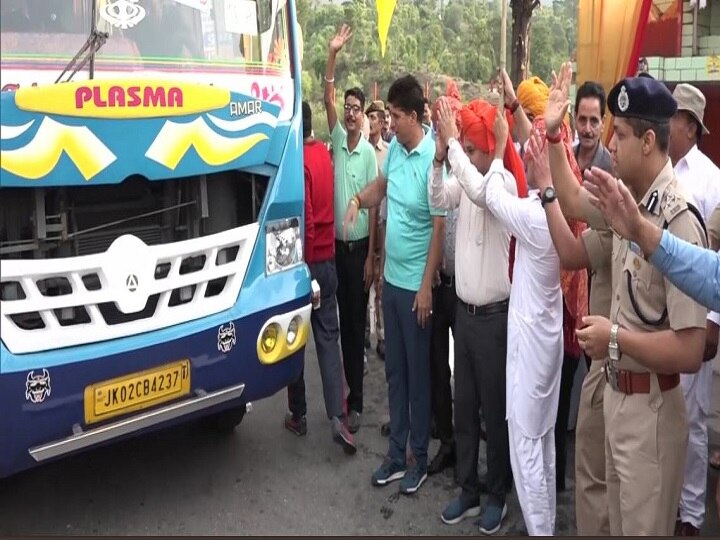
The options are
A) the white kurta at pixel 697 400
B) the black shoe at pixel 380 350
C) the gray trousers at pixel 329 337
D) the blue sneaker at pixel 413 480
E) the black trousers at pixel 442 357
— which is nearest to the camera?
the white kurta at pixel 697 400

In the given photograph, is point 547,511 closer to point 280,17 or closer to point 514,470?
point 514,470

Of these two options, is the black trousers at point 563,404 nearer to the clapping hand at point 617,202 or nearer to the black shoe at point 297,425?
the black shoe at point 297,425

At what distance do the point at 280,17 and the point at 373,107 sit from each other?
2.98 metres

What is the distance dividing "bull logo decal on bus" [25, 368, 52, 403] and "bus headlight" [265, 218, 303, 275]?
1079mm

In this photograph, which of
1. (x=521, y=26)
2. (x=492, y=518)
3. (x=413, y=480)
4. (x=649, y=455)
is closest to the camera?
(x=649, y=455)

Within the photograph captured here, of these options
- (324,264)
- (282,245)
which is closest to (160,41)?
(282,245)

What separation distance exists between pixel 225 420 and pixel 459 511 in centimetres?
146

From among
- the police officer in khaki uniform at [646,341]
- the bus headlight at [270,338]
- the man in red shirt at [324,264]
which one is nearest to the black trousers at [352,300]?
the man in red shirt at [324,264]

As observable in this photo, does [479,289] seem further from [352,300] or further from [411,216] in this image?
[352,300]

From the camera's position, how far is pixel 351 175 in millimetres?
4465

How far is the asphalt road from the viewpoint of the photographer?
342 cm

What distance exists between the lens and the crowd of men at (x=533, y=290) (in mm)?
2213

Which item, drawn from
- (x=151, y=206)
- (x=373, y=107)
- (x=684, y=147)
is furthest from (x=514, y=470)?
(x=373, y=107)

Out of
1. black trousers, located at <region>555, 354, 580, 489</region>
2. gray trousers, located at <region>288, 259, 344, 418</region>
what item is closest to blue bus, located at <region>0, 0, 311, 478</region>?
gray trousers, located at <region>288, 259, 344, 418</region>
